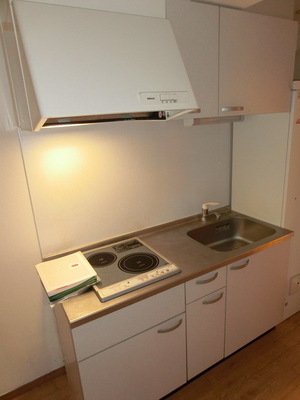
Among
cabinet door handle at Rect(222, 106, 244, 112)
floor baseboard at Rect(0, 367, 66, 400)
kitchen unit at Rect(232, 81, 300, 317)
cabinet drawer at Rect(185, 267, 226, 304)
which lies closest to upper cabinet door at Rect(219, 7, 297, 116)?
cabinet door handle at Rect(222, 106, 244, 112)

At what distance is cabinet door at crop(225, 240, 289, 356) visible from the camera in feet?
5.39

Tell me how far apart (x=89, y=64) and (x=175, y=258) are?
1065 millimetres

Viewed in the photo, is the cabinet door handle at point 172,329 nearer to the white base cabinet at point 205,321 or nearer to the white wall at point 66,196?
the white base cabinet at point 205,321

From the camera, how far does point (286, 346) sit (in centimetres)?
193

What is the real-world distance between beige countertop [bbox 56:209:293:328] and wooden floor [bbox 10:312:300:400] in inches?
32.2

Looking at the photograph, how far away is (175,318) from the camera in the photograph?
1.41m

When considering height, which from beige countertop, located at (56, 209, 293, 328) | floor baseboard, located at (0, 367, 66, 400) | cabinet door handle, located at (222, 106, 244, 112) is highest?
cabinet door handle, located at (222, 106, 244, 112)

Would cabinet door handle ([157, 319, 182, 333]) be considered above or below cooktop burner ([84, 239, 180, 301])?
below

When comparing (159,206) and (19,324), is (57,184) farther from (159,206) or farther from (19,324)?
(19,324)

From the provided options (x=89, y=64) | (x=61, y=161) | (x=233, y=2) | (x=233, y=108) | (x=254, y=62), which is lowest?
(x=61, y=161)

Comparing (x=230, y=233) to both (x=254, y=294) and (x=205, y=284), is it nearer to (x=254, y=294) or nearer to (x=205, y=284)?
(x=254, y=294)

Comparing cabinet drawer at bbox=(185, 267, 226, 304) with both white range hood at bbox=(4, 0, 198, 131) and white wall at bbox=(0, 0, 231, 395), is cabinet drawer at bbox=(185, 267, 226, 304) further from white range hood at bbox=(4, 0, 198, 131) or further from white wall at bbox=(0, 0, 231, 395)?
white range hood at bbox=(4, 0, 198, 131)

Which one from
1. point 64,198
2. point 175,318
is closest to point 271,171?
point 175,318

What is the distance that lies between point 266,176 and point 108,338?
4.84 feet
